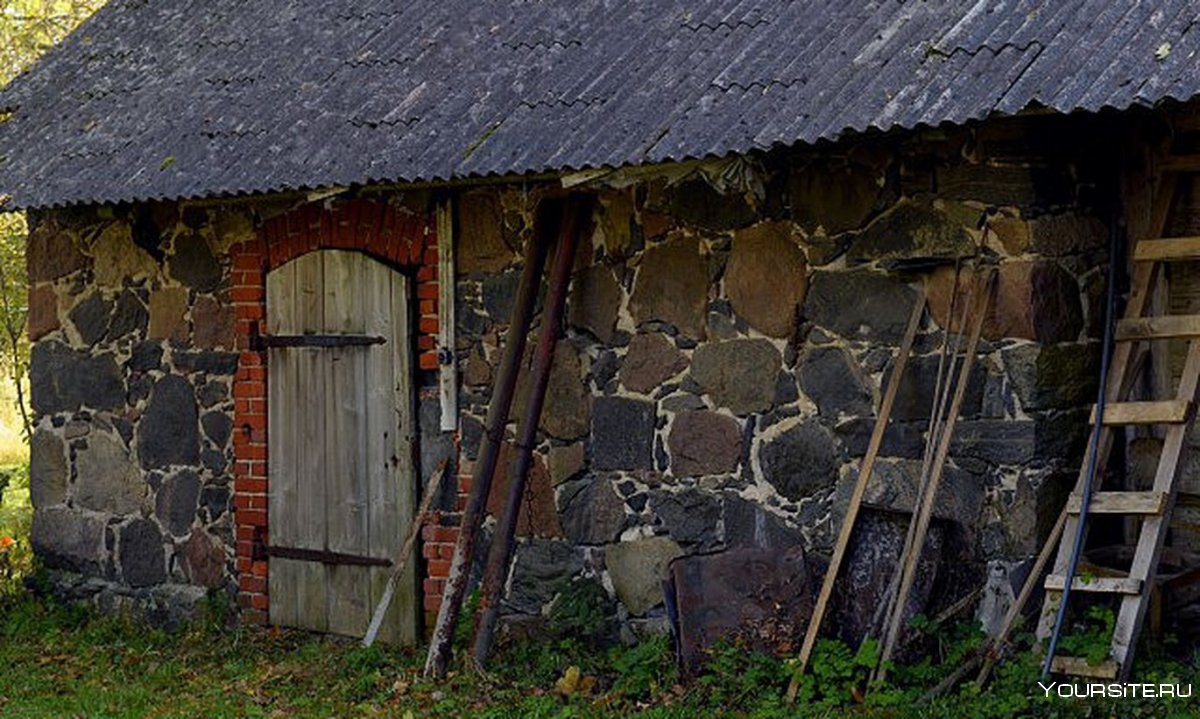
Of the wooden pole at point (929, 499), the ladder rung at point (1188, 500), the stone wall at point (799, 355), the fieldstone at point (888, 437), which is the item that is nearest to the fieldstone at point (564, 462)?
the stone wall at point (799, 355)

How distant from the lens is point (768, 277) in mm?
7465

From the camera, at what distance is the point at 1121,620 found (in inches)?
254

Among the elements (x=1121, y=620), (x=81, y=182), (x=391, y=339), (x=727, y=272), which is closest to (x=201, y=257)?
(x=81, y=182)

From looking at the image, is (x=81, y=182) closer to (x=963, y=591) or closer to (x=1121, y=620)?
(x=963, y=591)

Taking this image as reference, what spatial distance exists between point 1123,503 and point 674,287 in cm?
215

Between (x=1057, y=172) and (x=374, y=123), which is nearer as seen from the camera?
(x=1057, y=172)

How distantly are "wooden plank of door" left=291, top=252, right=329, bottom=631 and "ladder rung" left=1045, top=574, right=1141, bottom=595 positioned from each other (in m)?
3.87

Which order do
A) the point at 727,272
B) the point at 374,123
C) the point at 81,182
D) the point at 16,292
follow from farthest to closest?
1. the point at 16,292
2. the point at 81,182
3. the point at 374,123
4. the point at 727,272

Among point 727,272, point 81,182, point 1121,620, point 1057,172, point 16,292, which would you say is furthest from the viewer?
point 16,292

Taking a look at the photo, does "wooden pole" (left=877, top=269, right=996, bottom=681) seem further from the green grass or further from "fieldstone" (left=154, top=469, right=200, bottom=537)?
"fieldstone" (left=154, top=469, right=200, bottom=537)

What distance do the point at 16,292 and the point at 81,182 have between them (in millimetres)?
4385

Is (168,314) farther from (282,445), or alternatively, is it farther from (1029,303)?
(1029,303)

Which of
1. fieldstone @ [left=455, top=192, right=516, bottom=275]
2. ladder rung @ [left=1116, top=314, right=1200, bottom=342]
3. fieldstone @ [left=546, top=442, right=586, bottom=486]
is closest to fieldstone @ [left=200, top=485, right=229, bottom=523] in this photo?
fieldstone @ [left=455, top=192, right=516, bottom=275]

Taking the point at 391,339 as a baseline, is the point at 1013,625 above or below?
below
